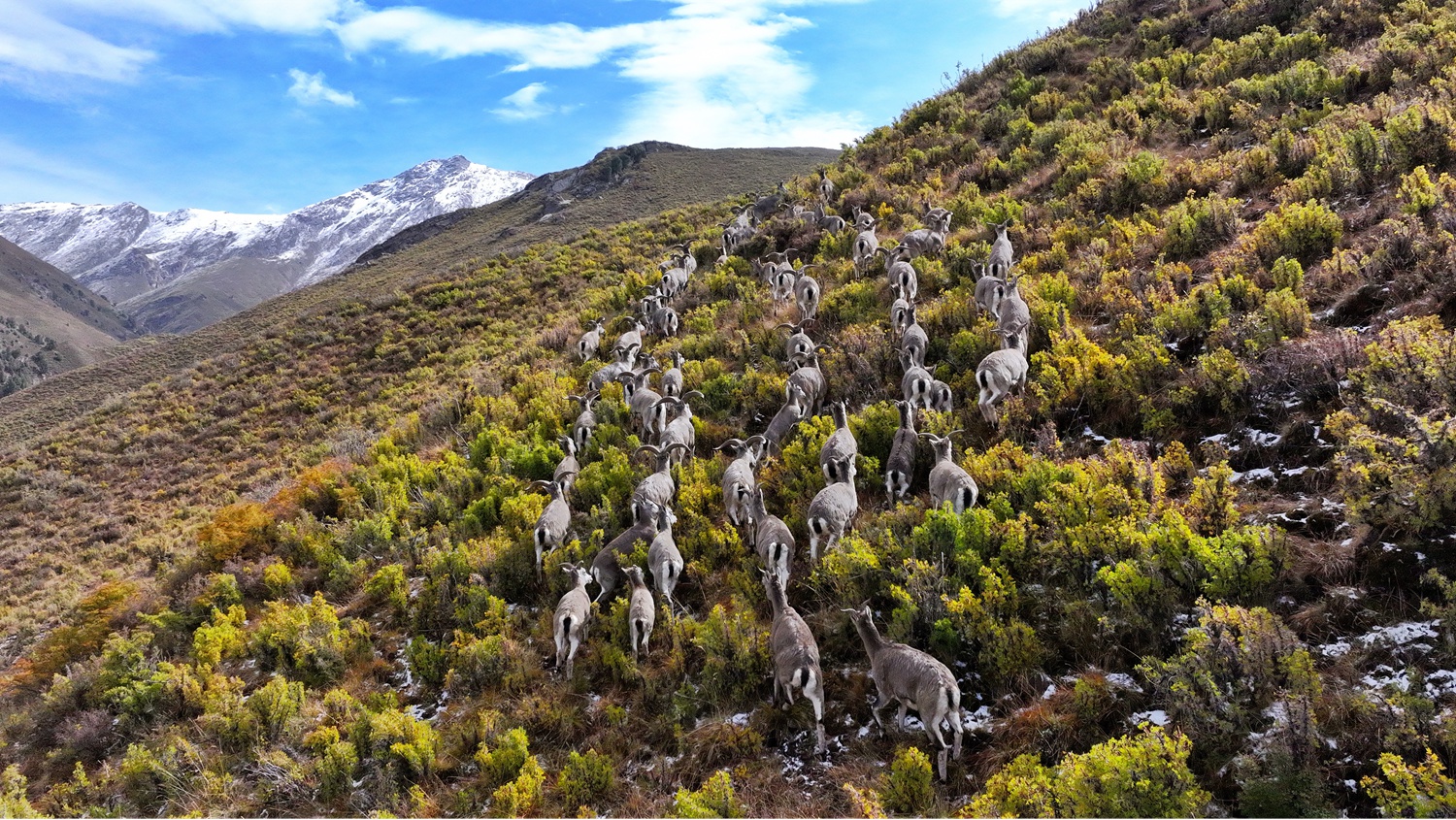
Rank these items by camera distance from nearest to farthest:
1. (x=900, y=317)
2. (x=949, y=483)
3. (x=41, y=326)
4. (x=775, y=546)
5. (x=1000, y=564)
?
(x=1000, y=564) < (x=949, y=483) < (x=775, y=546) < (x=900, y=317) < (x=41, y=326)

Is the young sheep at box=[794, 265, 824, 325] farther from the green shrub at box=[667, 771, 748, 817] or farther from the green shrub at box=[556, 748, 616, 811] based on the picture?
the green shrub at box=[667, 771, 748, 817]

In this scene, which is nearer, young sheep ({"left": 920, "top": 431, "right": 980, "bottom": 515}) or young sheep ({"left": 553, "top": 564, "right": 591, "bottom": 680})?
young sheep ({"left": 920, "top": 431, "right": 980, "bottom": 515})

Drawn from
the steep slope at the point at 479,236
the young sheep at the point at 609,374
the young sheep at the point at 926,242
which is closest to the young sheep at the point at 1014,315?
the young sheep at the point at 926,242

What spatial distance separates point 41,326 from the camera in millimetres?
148750

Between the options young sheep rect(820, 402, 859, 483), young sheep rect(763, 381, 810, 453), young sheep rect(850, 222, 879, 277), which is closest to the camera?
young sheep rect(820, 402, 859, 483)

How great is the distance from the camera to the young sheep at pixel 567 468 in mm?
10680

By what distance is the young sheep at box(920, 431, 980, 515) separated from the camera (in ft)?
22.5

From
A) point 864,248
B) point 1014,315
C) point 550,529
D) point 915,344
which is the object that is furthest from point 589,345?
point 1014,315

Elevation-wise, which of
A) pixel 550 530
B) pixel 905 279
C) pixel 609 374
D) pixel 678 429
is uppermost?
pixel 905 279

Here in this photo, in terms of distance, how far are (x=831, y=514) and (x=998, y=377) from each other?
293cm


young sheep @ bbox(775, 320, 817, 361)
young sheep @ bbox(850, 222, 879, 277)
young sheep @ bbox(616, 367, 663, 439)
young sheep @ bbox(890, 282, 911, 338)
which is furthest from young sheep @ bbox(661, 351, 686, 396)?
young sheep @ bbox(850, 222, 879, 277)

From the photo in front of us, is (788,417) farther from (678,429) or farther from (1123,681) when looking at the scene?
(1123,681)

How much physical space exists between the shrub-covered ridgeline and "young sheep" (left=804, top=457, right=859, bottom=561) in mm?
255

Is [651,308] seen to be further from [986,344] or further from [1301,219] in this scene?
[1301,219]
